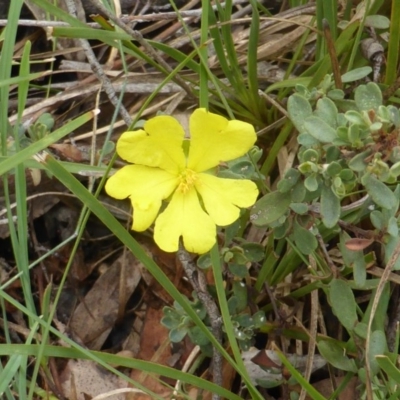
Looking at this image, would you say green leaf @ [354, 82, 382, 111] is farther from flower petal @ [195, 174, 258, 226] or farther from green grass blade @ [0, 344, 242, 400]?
green grass blade @ [0, 344, 242, 400]

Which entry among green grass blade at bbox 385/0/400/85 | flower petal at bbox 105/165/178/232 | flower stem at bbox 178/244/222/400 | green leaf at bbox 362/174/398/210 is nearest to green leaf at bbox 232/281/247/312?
flower stem at bbox 178/244/222/400

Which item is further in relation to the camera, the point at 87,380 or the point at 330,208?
the point at 87,380

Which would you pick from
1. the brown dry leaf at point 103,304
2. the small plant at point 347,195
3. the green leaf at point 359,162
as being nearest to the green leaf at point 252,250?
the small plant at point 347,195

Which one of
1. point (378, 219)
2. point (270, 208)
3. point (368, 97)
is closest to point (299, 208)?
point (270, 208)

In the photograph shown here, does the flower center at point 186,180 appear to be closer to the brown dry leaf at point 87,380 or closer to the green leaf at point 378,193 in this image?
the green leaf at point 378,193

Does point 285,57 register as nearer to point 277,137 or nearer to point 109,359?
point 277,137

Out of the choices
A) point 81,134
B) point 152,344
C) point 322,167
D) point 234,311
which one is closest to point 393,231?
point 322,167

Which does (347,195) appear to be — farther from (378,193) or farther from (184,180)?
(184,180)

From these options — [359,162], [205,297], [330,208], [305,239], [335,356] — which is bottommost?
[335,356]
